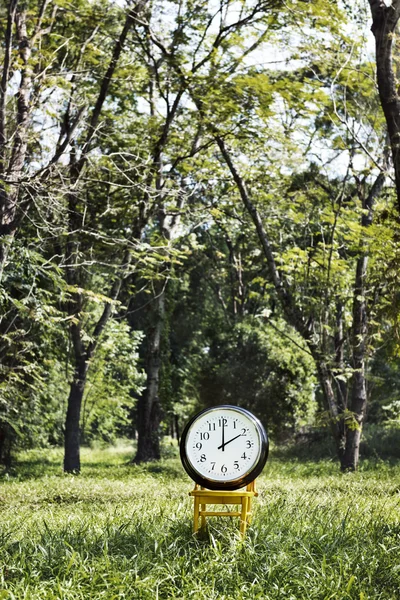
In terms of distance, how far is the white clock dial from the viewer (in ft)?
18.8

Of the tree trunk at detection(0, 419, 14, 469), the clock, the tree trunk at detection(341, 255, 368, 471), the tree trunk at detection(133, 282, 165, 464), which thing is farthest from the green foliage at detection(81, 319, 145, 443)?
the clock

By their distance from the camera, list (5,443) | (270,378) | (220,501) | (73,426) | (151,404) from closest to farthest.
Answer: (220,501)
(73,426)
(151,404)
(5,443)
(270,378)

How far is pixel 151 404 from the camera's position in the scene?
1727 centimetres

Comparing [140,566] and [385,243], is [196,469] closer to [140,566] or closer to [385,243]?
[140,566]

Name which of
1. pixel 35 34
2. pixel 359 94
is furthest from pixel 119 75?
pixel 359 94

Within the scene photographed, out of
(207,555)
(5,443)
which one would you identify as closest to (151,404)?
(5,443)

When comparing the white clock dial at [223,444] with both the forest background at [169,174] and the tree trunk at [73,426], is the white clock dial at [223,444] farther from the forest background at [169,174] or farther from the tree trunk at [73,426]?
the tree trunk at [73,426]

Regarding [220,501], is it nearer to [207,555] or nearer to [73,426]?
[207,555]

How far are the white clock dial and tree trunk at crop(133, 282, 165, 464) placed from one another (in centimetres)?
1132

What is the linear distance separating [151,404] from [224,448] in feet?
38.0

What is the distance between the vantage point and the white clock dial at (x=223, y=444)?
573cm

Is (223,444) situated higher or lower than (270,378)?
higher

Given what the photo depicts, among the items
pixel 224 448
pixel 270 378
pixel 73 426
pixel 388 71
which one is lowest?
pixel 73 426

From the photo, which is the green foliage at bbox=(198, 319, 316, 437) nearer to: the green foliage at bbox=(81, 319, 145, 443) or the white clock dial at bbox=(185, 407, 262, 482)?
the green foliage at bbox=(81, 319, 145, 443)
